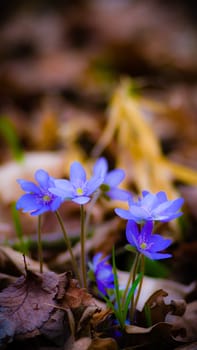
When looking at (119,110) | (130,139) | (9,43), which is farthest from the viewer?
(9,43)

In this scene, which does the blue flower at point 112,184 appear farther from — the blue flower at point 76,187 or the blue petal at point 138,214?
the blue petal at point 138,214

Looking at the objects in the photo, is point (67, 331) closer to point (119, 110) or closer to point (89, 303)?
point (89, 303)

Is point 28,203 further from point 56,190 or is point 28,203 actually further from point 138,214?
point 138,214

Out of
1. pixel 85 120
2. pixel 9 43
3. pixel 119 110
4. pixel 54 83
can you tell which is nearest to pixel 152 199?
pixel 119 110

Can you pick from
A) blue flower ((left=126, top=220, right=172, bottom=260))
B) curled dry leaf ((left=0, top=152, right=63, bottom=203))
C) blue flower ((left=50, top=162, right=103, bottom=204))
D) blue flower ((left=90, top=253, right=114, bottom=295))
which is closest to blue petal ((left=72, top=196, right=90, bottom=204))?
blue flower ((left=50, top=162, right=103, bottom=204))

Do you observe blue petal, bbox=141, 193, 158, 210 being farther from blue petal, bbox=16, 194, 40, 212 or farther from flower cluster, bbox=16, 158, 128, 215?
blue petal, bbox=16, 194, 40, 212

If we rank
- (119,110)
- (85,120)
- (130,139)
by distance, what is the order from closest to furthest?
(130,139) < (119,110) < (85,120)

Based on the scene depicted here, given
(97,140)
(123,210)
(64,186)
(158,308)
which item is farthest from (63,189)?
(97,140)
